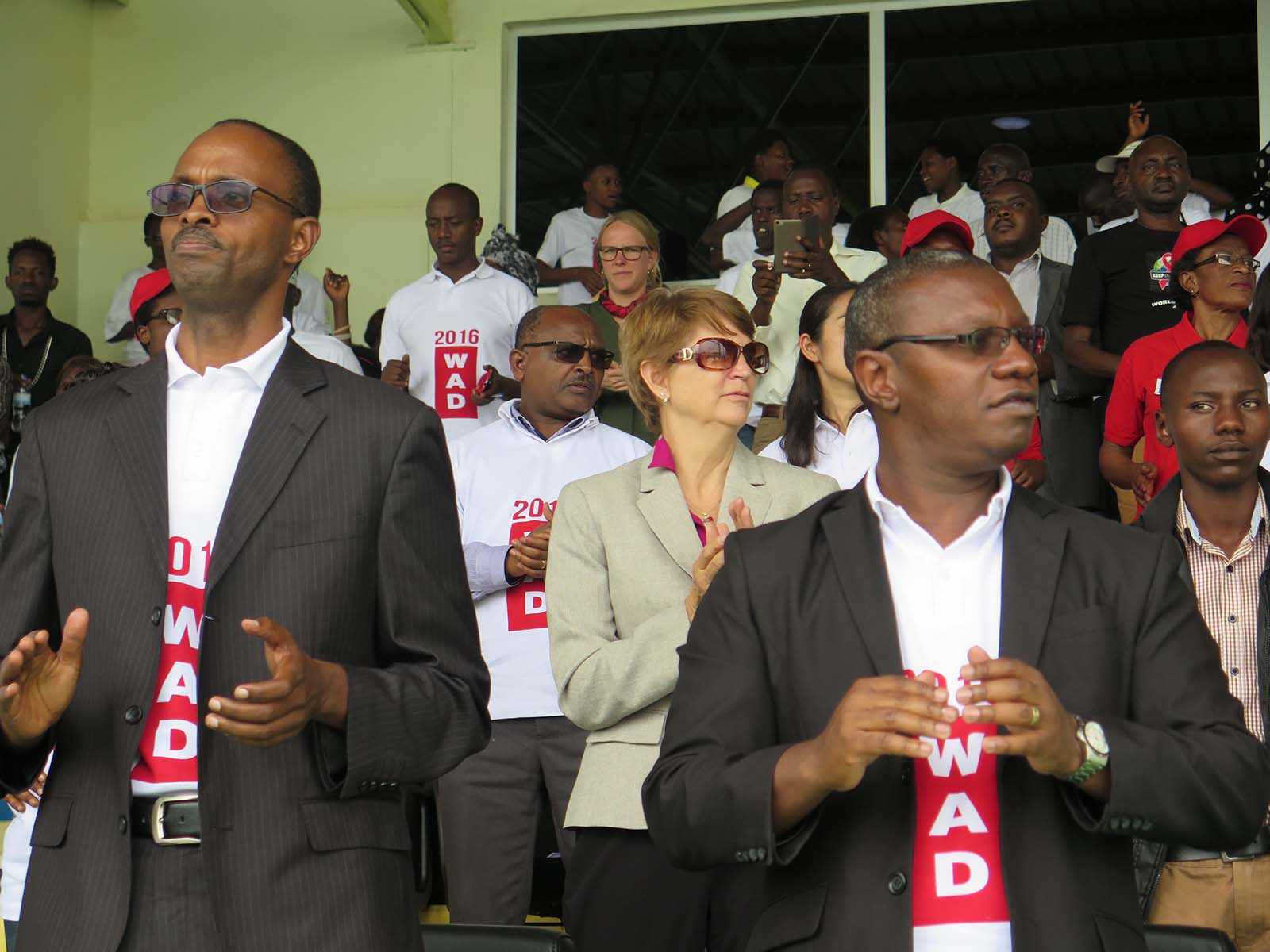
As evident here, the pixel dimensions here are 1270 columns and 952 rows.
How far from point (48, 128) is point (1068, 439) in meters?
8.26

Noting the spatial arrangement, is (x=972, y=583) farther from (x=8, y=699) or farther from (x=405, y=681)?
(x=8, y=699)

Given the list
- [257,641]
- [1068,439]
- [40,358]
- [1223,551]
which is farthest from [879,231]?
[257,641]

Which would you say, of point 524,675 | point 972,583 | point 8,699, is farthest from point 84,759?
point 524,675

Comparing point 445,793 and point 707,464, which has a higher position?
point 707,464

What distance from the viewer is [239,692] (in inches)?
89.3

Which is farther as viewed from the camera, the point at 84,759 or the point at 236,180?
the point at 236,180

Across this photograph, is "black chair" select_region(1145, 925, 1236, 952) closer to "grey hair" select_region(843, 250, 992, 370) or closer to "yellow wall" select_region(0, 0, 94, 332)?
"grey hair" select_region(843, 250, 992, 370)

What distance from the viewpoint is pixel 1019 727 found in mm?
2158

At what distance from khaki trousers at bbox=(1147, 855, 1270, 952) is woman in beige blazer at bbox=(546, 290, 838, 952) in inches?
58.6

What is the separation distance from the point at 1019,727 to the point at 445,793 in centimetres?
293

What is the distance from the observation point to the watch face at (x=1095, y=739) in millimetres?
2242

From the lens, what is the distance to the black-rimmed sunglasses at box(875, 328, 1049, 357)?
2572mm

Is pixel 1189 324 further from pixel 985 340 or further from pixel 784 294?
pixel 985 340

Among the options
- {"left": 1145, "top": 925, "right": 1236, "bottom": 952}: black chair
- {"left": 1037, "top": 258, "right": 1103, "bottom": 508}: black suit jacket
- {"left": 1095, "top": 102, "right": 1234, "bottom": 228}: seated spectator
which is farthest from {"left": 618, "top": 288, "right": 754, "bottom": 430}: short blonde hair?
{"left": 1095, "top": 102, "right": 1234, "bottom": 228}: seated spectator
